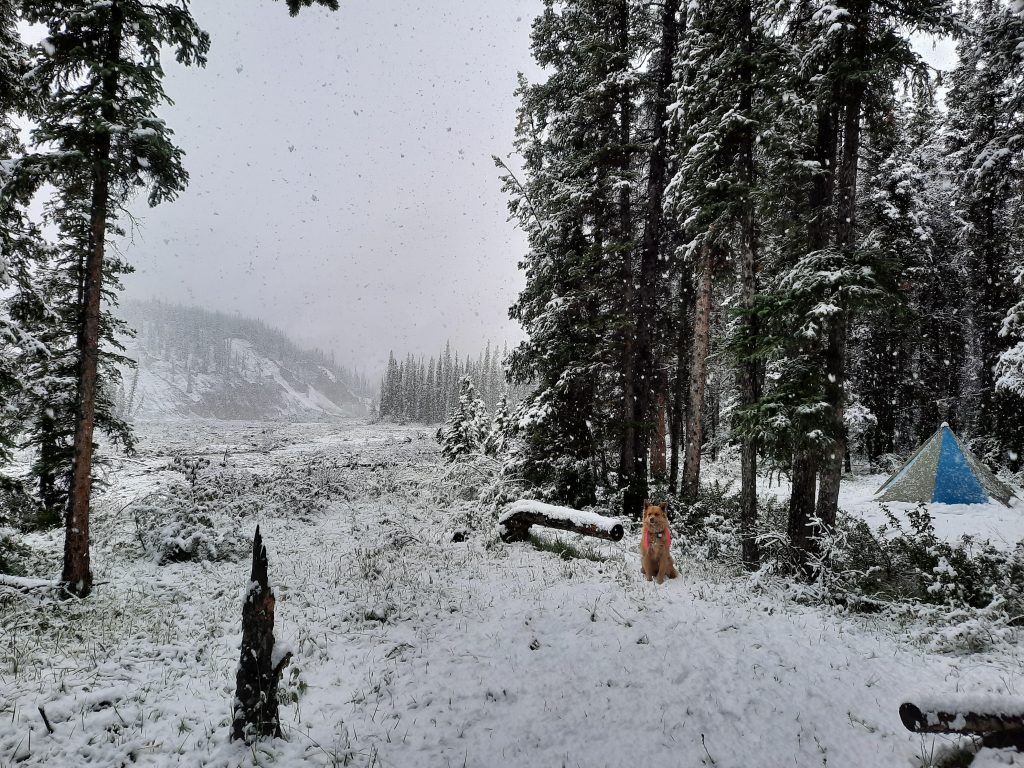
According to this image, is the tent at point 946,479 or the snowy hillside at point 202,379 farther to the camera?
the snowy hillside at point 202,379

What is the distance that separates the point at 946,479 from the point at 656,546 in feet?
41.2

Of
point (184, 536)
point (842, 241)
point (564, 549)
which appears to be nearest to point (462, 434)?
point (184, 536)

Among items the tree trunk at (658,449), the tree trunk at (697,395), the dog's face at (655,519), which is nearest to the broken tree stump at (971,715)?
the dog's face at (655,519)

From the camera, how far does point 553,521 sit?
9680mm

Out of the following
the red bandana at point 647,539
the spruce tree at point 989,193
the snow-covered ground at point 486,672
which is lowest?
the snow-covered ground at point 486,672

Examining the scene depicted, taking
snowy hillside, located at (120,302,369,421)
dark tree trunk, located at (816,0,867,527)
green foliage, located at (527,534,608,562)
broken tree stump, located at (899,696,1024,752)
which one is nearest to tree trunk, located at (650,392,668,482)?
green foliage, located at (527,534,608,562)

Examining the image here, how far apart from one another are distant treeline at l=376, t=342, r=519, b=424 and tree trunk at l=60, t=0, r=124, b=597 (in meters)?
77.6

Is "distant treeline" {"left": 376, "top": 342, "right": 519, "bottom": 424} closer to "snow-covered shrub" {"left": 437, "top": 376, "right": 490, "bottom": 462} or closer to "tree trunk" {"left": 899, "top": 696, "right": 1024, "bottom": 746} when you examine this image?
"snow-covered shrub" {"left": 437, "top": 376, "right": 490, "bottom": 462}

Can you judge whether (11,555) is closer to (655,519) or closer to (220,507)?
(220,507)

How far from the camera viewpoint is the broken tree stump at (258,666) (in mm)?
4016

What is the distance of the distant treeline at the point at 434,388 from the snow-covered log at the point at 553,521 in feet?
247

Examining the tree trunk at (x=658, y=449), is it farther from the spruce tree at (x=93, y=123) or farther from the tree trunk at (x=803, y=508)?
the spruce tree at (x=93, y=123)

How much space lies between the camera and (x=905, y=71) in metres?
7.20

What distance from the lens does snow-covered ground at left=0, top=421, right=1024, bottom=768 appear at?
4020 millimetres
